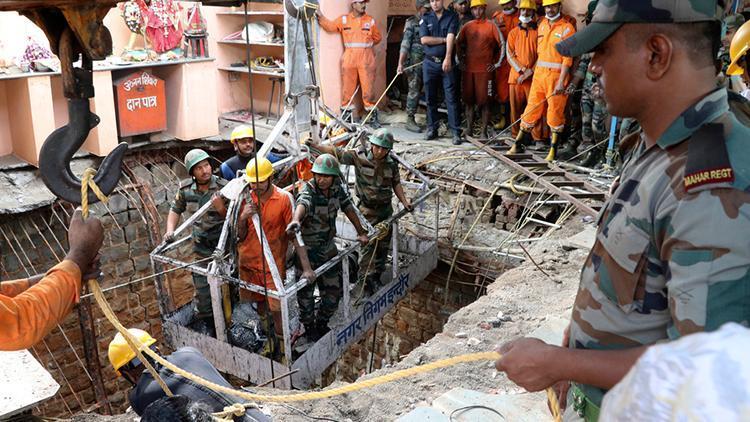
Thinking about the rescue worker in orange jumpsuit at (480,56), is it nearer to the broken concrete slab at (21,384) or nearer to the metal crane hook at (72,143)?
the broken concrete slab at (21,384)

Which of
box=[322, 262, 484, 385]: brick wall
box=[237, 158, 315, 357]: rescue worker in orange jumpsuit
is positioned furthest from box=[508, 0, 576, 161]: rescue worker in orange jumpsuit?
box=[237, 158, 315, 357]: rescue worker in orange jumpsuit

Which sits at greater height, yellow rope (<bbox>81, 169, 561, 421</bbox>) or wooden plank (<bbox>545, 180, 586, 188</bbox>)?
yellow rope (<bbox>81, 169, 561, 421</bbox>)

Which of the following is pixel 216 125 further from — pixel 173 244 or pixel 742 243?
pixel 742 243

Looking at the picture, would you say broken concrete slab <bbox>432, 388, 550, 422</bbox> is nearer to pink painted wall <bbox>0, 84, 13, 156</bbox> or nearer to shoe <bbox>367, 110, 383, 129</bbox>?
shoe <bbox>367, 110, 383, 129</bbox>

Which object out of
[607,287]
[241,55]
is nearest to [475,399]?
[607,287]

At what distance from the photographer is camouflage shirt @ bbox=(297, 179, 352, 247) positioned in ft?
20.8

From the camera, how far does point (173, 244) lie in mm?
6566

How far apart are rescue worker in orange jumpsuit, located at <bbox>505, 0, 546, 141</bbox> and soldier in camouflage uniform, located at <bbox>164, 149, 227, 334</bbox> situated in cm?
512

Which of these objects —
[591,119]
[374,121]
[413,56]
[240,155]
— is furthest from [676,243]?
[374,121]

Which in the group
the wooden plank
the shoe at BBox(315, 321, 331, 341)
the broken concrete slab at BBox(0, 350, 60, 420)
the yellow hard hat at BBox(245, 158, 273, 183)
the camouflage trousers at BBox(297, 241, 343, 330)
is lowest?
the shoe at BBox(315, 321, 331, 341)

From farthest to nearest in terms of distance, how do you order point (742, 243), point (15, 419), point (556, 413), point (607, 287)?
point (15, 419) < point (556, 413) < point (607, 287) < point (742, 243)

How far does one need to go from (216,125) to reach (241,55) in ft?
7.13

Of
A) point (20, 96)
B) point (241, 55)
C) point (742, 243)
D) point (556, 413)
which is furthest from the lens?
point (241, 55)

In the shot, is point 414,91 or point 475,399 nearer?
point 475,399
